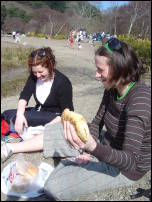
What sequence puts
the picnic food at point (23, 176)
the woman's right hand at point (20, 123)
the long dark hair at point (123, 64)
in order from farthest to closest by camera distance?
the woman's right hand at point (20, 123)
the picnic food at point (23, 176)
the long dark hair at point (123, 64)

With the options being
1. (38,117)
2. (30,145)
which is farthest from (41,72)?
(30,145)

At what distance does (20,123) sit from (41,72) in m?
0.63

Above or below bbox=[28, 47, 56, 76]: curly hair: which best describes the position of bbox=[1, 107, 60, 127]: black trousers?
below

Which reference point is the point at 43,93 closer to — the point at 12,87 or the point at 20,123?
the point at 20,123

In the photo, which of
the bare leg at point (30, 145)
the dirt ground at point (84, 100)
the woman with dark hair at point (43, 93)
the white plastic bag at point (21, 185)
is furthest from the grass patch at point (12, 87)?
the white plastic bag at point (21, 185)

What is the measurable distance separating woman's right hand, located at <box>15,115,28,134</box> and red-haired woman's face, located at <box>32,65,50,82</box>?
0.51 m

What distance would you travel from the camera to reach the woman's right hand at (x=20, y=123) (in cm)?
361

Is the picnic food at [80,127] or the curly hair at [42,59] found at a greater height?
the curly hair at [42,59]

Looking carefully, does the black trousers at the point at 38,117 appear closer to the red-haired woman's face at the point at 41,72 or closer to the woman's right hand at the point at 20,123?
the woman's right hand at the point at 20,123

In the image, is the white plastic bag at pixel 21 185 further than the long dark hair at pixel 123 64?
Yes

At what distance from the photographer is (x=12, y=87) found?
8.40 metres

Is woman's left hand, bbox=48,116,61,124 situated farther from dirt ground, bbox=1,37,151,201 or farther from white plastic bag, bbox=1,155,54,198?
white plastic bag, bbox=1,155,54,198

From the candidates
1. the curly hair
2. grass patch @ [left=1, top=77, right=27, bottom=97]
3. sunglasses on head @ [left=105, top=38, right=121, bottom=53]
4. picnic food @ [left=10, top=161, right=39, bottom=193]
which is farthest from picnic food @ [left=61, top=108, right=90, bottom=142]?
grass patch @ [left=1, top=77, right=27, bottom=97]

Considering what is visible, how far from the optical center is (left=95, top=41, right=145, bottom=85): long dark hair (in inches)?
83.7
